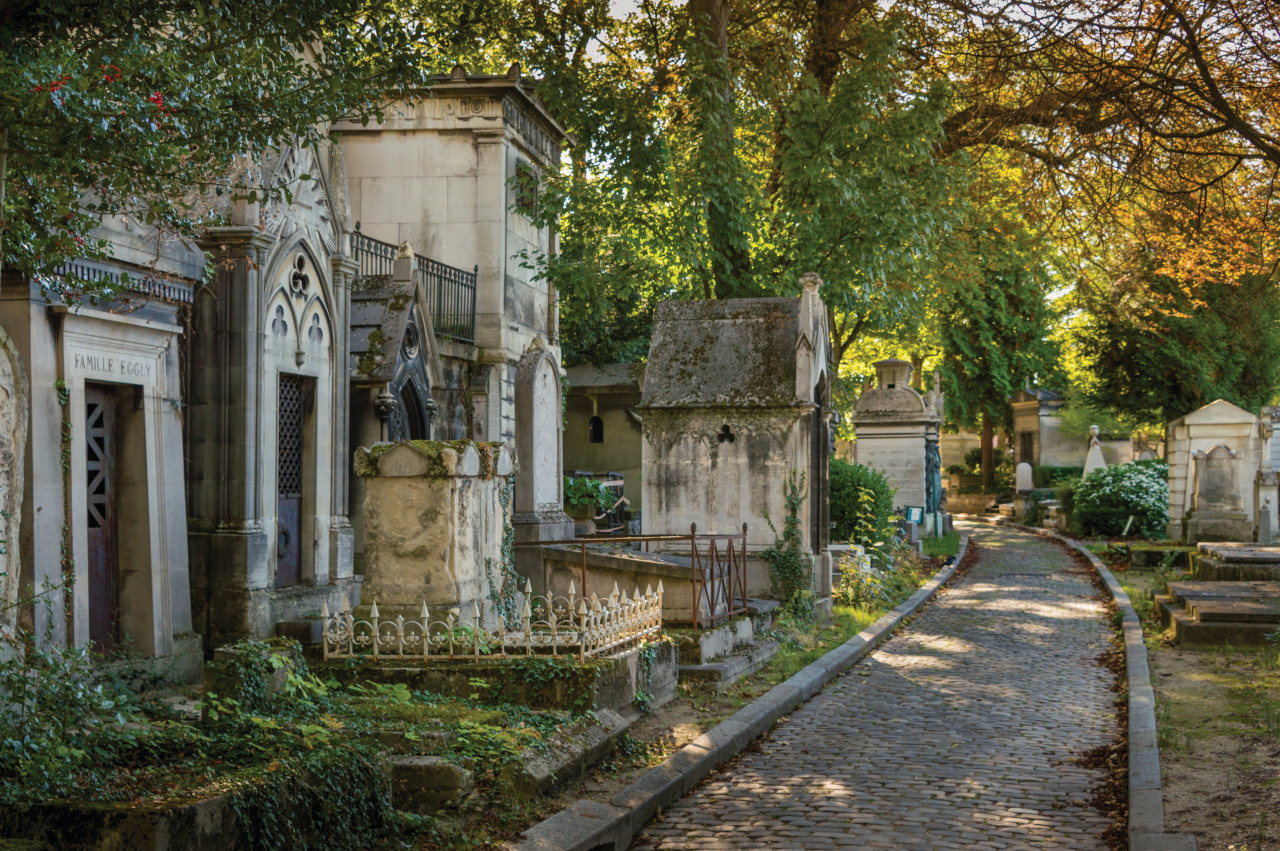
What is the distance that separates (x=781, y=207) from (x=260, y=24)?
13.4 m

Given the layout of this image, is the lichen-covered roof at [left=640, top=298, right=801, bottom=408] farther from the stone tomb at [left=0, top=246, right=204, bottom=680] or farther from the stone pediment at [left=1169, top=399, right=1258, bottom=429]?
the stone pediment at [left=1169, top=399, right=1258, bottom=429]

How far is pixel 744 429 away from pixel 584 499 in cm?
924

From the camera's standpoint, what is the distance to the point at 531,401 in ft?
48.8

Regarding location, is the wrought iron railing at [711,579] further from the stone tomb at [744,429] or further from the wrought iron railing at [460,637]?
the wrought iron railing at [460,637]

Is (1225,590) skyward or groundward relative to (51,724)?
groundward

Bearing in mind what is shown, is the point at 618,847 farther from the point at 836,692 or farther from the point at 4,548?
the point at 836,692

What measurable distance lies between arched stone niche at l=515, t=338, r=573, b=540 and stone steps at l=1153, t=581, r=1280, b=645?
7.29 metres

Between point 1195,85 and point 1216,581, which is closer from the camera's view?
point 1195,85

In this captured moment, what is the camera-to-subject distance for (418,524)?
26.9 ft

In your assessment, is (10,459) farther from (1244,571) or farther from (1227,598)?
(1244,571)

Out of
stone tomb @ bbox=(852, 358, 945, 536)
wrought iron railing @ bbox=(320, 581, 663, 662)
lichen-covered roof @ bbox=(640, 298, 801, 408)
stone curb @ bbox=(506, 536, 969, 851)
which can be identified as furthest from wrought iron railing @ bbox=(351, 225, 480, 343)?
stone tomb @ bbox=(852, 358, 945, 536)

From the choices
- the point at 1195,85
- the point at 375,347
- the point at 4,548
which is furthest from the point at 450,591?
the point at 1195,85

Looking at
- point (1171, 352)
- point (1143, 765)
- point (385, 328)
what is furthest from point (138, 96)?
point (1171, 352)

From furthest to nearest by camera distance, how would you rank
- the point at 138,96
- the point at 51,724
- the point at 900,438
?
the point at 900,438
the point at 138,96
the point at 51,724
